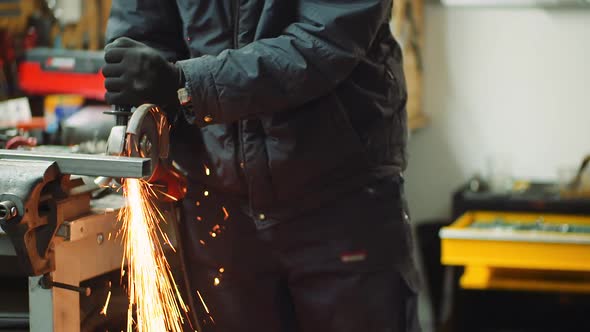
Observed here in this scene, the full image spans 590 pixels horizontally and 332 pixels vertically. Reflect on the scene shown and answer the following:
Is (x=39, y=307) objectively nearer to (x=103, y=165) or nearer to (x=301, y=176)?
(x=103, y=165)

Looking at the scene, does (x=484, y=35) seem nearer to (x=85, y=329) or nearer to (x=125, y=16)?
(x=125, y=16)

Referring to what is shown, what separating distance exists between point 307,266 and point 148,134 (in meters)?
0.48

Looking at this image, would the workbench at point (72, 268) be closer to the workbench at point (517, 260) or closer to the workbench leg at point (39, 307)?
the workbench leg at point (39, 307)

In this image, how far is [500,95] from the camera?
3783mm

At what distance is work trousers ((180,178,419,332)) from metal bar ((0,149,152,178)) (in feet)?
1.62

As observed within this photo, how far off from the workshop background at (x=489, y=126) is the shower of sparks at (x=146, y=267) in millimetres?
1561

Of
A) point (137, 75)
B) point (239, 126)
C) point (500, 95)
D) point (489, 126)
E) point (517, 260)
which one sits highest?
point (137, 75)

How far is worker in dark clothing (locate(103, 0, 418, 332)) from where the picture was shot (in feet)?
5.41

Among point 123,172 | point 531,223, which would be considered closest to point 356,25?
point 123,172

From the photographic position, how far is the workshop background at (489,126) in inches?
129

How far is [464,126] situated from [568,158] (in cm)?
44

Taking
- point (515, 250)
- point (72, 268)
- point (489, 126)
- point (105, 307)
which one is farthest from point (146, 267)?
point (489, 126)

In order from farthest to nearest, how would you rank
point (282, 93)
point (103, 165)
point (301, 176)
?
1. point (301, 176)
2. point (282, 93)
3. point (103, 165)

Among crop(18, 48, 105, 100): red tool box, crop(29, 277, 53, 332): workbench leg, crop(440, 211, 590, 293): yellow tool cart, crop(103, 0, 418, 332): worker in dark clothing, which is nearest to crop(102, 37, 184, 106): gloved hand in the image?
crop(103, 0, 418, 332): worker in dark clothing
